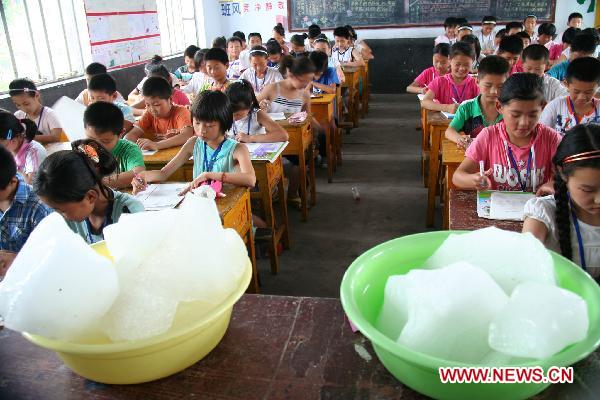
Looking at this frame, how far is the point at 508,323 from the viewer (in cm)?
60

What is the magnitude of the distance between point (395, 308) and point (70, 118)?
3557 millimetres

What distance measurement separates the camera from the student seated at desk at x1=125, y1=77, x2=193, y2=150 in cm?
301

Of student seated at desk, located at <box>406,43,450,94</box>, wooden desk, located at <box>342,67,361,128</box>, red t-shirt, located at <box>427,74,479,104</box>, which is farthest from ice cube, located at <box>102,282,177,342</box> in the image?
wooden desk, located at <box>342,67,361,128</box>

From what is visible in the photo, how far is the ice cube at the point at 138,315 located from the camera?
2.27 feet

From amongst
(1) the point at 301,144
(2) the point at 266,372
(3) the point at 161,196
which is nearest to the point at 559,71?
(1) the point at 301,144

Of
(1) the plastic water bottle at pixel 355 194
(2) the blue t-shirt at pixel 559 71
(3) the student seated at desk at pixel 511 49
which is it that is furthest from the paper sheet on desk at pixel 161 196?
(2) the blue t-shirt at pixel 559 71

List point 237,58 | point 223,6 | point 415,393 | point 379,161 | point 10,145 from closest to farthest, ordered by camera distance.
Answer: point 415,393, point 10,145, point 379,161, point 237,58, point 223,6

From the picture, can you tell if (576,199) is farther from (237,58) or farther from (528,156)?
(237,58)

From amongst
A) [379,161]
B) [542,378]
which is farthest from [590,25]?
[542,378]

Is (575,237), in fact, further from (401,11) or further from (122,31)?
(401,11)

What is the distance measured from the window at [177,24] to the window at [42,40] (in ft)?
6.48

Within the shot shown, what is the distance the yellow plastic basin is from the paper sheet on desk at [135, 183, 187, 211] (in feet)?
4.14

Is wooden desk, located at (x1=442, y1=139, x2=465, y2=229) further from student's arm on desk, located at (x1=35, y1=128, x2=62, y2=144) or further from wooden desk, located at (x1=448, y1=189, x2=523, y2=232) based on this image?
student's arm on desk, located at (x1=35, y1=128, x2=62, y2=144)

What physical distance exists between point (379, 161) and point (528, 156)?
3.22 metres
